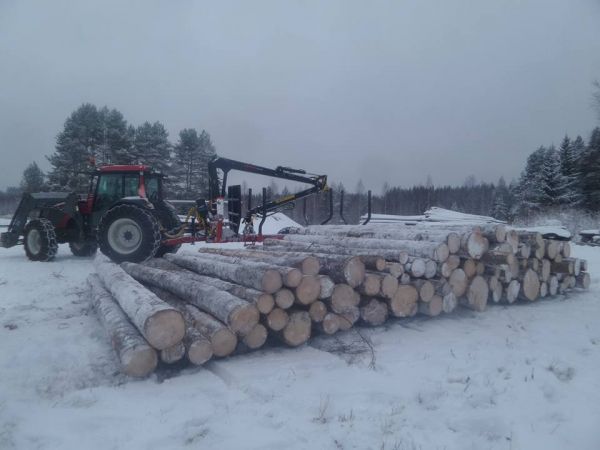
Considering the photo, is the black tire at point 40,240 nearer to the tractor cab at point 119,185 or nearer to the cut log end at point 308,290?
the tractor cab at point 119,185

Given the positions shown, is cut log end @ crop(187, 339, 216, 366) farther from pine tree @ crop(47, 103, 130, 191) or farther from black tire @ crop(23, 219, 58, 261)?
pine tree @ crop(47, 103, 130, 191)

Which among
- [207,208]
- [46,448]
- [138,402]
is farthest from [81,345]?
[207,208]

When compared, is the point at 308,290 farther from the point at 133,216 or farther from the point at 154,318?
the point at 133,216

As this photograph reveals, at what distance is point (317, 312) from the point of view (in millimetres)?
4969

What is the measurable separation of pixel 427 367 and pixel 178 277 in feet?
11.8

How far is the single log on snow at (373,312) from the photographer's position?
5.36 meters

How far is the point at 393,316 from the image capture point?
5.89m

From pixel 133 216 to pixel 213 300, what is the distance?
4.77 metres

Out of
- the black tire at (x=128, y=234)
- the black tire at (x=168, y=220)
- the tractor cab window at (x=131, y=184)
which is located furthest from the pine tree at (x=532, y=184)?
the black tire at (x=128, y=234)

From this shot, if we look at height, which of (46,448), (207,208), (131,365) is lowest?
(46,448)

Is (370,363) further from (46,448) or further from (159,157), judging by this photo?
(159,157)

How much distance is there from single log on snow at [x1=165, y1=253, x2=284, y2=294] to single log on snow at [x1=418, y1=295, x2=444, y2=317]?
2287mm

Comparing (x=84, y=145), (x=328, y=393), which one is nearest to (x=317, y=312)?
(x=328, y=393)

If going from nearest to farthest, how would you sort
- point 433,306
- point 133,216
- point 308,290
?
→ point 308,290 → point 433,306 → point 133,216
